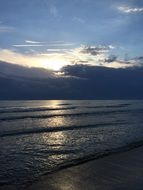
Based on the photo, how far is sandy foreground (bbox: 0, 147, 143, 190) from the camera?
16.5 m

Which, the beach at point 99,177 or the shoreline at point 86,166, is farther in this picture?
the shoreline at point 86,166

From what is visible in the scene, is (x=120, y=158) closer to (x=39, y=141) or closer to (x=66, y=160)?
(x=66, y=160)

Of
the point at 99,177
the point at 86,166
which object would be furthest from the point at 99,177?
the point at 86,166

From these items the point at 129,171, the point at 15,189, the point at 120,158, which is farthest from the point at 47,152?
the point at 15,189

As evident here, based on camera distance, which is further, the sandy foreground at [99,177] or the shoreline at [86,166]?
the shoreline at [86,166]

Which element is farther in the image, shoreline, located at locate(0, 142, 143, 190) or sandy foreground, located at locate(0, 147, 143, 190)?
shoreline, located at locate(0, 142, 143, 190)

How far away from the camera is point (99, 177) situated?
18.7 metres

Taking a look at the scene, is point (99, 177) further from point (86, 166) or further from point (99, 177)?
point (86, 166)

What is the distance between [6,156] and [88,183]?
10.0 m

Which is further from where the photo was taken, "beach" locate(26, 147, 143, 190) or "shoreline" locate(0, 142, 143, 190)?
"shoreline" locate(0, 142, 143, 190)

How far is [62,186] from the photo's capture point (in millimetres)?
16672

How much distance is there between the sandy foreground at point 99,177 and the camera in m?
16.5

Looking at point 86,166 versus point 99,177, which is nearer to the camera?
point 99,177

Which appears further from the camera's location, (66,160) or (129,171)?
(66,160)
